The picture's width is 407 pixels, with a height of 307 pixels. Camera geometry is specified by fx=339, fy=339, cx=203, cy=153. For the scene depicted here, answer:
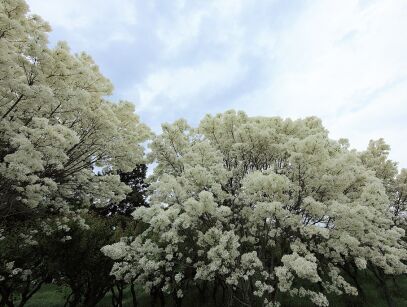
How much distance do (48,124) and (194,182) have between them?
5.88 m

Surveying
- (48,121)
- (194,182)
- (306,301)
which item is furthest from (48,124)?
(306,301)

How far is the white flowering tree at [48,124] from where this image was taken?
10.3 meters

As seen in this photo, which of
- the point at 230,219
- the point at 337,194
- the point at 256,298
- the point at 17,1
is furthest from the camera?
the point at 256,298

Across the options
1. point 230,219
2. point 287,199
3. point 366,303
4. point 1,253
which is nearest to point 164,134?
point 230,219

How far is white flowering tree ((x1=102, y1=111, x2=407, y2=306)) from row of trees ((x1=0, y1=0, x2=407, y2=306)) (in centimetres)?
6

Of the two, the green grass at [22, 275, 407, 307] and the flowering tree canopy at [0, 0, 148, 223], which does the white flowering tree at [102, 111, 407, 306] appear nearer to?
the flowering tree canopy at [0, 0, 148, 223]

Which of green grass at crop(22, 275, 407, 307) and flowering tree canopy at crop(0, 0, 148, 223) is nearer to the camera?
flowering tree canopy at crop(0, 0, 148, 223)

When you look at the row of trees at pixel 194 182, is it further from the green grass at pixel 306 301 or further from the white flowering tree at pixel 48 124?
the green grass at pixel 306 301

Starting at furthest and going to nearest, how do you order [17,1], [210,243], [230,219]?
1. [230,219]
2. [210,243]
3. [17,1]

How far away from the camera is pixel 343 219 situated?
1289cm

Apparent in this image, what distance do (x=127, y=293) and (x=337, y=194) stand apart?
88.1 ft

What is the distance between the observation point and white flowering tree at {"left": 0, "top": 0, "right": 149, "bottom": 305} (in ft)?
33.7

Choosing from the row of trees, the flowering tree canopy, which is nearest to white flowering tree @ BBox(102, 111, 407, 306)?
the row of trees

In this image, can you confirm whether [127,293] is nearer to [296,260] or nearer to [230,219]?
[230,219]
